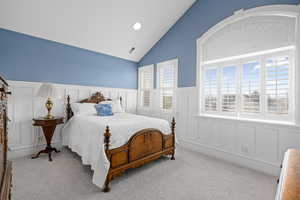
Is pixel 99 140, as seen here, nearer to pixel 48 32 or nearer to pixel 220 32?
pixel 48 32

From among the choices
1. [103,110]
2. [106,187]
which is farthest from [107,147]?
[103,110]

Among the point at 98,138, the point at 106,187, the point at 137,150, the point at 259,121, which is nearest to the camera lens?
the point at 106,187

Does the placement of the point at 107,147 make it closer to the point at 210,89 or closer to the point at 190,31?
the point at 210,89

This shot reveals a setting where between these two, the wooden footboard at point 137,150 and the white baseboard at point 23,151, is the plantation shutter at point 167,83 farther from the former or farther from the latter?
the white baseboard at point 23,151

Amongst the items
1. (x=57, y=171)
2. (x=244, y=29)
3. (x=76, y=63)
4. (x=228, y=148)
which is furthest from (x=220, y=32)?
(x=57, y=171)

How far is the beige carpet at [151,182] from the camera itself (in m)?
1.86

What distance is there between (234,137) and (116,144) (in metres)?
2.33

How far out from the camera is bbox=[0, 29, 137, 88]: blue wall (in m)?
2.93

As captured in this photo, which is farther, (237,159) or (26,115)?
(26,115)

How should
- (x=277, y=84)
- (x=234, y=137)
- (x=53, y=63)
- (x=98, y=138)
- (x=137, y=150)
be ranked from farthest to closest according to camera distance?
(x=53, y=63), (x=234, y=137), (x=277, y=84), (x=137, y=150), (x=98, y=138)

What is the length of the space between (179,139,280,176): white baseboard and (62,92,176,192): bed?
84 centimetres

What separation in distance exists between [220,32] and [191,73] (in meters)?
1.07

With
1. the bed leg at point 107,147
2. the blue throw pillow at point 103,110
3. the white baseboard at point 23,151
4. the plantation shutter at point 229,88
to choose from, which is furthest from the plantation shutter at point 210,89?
the white baseboard at point 23,151

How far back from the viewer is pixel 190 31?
369 cm
